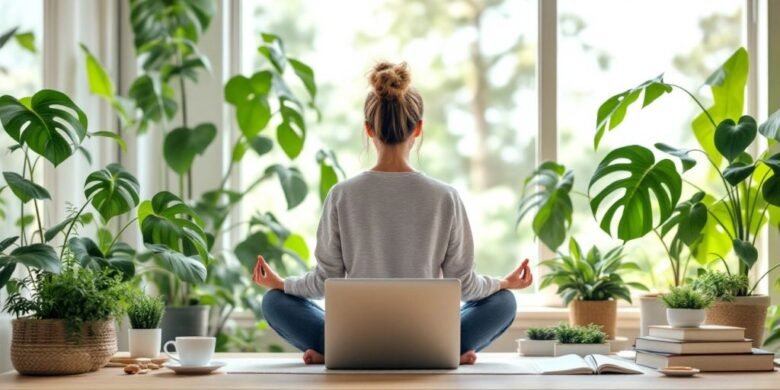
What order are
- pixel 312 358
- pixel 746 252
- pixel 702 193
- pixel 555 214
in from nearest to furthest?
pixel 312 358 < pixel 746 252 < pixel 702 193 < pixel 555 214

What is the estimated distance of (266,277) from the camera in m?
2.87

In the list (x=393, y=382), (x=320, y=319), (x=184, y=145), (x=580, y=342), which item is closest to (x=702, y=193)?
(x=580, y=342)

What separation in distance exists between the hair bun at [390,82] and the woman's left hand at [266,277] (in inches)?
22.8

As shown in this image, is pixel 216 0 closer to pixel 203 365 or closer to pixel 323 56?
pixel 323 56

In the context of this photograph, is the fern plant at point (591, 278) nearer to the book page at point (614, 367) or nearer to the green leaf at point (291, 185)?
the green leaf at point (291, 185)

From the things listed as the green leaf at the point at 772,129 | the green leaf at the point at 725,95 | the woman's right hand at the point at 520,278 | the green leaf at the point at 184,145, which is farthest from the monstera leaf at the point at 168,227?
the green leaf at the point at 725,95

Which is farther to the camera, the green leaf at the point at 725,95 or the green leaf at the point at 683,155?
the green leaf at the point at 725,95

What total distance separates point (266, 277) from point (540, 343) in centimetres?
86

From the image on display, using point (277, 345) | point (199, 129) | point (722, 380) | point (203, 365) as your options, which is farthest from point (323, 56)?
point (722, 380)

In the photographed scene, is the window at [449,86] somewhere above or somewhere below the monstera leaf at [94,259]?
above

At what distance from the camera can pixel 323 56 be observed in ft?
16.5

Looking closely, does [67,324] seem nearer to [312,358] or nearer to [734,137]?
[312,358]

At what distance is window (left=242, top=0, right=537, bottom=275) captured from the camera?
5207 mm

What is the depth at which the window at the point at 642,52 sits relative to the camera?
4.51m
